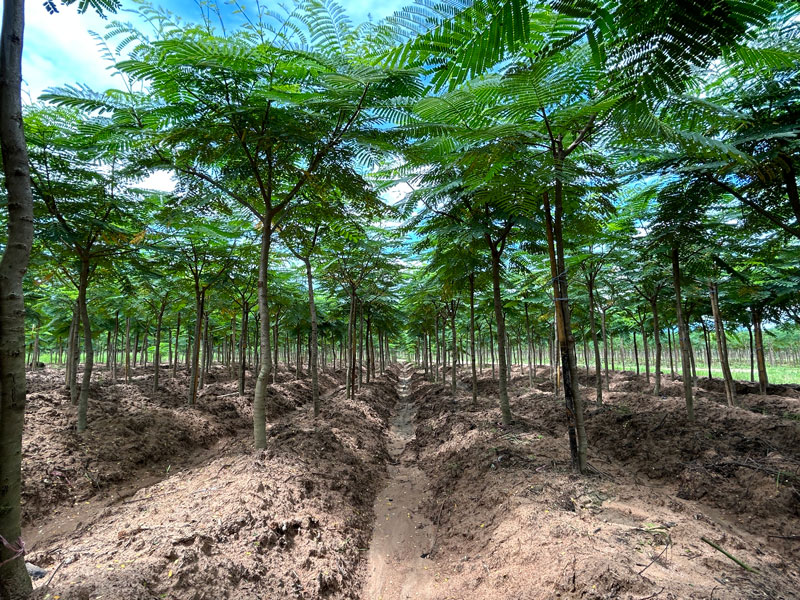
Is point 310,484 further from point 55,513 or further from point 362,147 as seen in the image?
point 362,147

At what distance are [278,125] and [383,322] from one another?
1544 cm

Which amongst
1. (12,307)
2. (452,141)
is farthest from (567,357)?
(12,307)

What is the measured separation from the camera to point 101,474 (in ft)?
21.4

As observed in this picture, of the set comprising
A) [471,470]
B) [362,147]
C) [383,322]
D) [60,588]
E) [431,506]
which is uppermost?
[362,147]

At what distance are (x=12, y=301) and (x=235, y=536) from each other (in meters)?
2.89

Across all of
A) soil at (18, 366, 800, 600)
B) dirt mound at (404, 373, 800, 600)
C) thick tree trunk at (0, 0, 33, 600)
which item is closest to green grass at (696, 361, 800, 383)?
dirt mound at (404, 373, 800, 600)

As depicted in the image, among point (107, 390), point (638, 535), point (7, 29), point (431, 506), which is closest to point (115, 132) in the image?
point (7, 29)

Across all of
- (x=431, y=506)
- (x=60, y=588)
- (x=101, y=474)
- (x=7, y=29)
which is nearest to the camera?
(x=7, y=29)

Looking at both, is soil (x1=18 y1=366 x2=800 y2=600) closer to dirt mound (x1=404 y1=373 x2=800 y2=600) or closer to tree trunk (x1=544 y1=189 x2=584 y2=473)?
dirt mound (x1=404 y1=373 x2=800 y2=600)

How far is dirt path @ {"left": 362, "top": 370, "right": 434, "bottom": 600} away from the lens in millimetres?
3730

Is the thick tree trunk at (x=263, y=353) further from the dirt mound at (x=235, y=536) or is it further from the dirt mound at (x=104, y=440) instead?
the dirt mound at (x=104, y=440)

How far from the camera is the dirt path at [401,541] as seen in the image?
3.73m

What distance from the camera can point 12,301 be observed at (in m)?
2.20

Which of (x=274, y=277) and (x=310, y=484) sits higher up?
(x=274, y=277)
